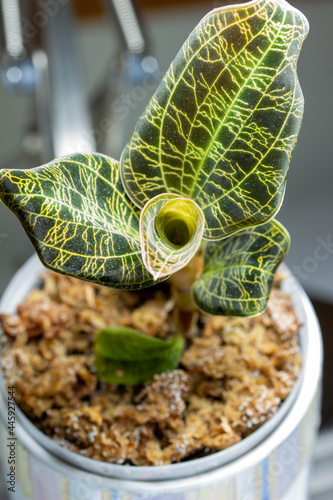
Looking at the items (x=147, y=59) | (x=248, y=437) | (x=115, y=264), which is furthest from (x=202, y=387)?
(x=147, y=59)

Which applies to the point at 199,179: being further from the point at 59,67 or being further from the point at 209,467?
the point at 59,67

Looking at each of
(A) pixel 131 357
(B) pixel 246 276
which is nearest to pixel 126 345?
(A) pixel 131 357

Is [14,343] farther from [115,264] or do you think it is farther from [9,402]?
[115,264]

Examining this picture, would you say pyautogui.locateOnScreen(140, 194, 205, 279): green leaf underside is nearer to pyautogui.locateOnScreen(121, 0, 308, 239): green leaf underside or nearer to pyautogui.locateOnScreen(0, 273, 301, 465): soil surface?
pyautogui.locateOnScreen(121, 0, 308, 239): green leaf underside

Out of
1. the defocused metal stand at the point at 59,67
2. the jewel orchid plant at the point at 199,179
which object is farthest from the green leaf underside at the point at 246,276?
the defocused metal stand at the point at 59,67

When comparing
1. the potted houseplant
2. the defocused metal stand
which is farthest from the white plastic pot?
the defocused metal stand

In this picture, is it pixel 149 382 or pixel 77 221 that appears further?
pixel 149 382
